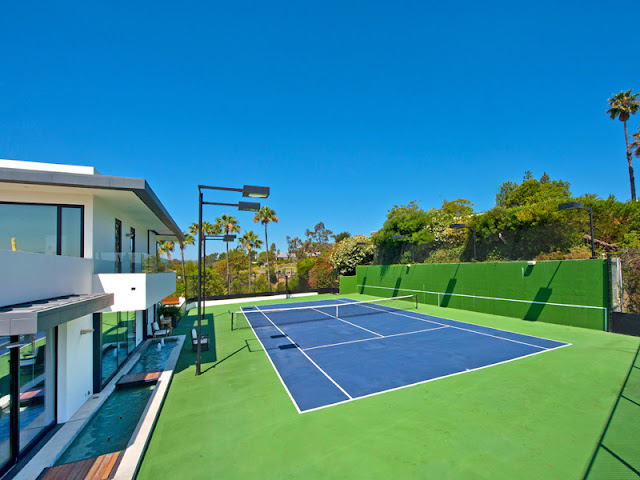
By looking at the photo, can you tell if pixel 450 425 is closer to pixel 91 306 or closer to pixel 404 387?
pixel 404 387

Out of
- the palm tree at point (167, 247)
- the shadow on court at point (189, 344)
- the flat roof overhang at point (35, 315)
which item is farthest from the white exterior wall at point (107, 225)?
the palm tree at point (167, 247)

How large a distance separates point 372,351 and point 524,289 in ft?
36.0

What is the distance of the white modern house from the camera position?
18.5 feet

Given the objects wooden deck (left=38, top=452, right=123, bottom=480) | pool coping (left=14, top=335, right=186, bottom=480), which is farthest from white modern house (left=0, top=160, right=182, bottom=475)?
wooden deck (left=38, top=452, right=123, bottom=480)

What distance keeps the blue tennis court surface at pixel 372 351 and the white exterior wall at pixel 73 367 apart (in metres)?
5.24

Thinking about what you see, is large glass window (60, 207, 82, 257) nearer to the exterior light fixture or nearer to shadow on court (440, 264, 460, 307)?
the exterior light fixture

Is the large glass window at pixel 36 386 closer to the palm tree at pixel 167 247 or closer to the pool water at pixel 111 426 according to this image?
the pool water at pixel 111 426

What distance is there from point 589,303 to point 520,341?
4862 millimetres

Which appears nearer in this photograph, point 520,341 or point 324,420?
point 324,420

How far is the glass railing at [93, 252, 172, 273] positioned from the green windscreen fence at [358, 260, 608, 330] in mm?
18465

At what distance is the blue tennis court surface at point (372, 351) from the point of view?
8.87 meters

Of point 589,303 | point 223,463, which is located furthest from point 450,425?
point 589,303

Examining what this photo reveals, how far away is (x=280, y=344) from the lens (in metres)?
13.8

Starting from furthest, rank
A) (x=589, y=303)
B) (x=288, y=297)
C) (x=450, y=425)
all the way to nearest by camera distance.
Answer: (x=288, y=297) → (x=589, y=303) → (x=450, y=425)
